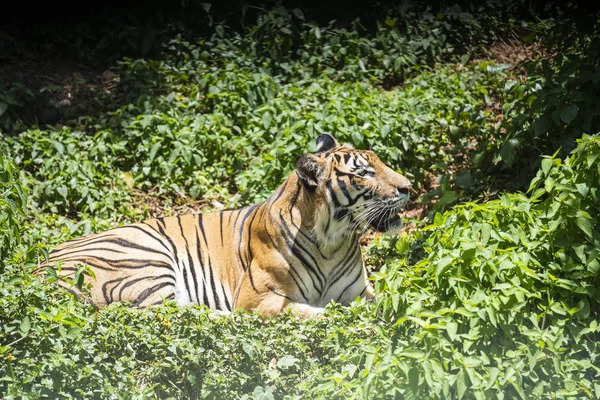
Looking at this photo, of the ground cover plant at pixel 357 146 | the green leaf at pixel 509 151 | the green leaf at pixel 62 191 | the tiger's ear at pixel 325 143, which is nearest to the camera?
the ground cover plant at pixel 357 146

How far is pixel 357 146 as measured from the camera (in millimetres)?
6648

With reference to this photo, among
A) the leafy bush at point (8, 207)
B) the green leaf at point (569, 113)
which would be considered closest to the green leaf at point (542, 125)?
the green leaf at point (569, 113)

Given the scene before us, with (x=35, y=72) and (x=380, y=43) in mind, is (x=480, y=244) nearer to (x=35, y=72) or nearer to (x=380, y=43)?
(x=380, y=43)

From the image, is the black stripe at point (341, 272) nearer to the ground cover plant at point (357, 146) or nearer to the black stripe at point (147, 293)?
the ground cover plant at point (357, 146)

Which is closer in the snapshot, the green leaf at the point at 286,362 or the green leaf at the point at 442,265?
the green leaf at the point at 442,265

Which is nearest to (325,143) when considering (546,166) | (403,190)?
(403,190)

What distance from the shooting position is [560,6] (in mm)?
9039

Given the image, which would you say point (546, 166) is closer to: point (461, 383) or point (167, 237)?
point (461, 383)

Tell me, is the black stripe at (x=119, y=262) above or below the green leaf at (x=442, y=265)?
below

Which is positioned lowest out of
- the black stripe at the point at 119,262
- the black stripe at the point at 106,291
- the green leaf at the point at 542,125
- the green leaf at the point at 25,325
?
the black stripe at the point at 106,291

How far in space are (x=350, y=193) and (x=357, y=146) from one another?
Result: 1.53m

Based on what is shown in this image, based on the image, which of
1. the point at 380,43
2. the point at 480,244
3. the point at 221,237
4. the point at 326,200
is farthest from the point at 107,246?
the point at 380,43

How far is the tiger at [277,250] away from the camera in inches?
203

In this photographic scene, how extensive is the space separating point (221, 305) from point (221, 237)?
452 millimetres
